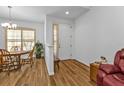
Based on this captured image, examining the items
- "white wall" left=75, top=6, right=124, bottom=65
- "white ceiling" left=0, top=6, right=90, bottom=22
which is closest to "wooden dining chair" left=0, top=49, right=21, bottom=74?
"white ceiling" left=0, top=6, right=90, bottom=22

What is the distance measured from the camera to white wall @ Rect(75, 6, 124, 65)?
3.56 meters

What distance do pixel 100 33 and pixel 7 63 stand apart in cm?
360

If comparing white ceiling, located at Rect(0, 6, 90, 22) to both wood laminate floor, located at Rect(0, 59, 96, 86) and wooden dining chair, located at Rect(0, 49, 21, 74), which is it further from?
wood laminate floor, located at Rect(0, 59, 96, 86)

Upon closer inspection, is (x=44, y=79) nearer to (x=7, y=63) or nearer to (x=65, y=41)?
(x=7, y=63)

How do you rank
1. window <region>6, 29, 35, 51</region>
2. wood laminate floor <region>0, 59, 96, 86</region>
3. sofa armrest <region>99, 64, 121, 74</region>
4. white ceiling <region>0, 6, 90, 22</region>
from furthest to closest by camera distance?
window <region>6, 29, 35, 51</region> < white ceiling <region>0, 6, 90, 22</region> < wood laminate floor <region>0, 59, 96, 86</region> < sofa armrest <region>99, 64, 121, 74</region>

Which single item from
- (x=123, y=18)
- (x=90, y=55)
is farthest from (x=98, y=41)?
(x=123, y=18)

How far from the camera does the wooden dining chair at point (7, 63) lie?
459cm

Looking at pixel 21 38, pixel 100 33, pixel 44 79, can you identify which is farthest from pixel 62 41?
pixel 44 79

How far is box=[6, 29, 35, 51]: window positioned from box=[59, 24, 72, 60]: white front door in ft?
7.24

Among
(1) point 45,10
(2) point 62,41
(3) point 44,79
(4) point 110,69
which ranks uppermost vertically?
(1) point 45,10

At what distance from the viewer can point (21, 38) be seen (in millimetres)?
8023

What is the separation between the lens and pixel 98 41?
4660 millimetres

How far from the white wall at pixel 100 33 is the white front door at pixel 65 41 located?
30.5 inches
